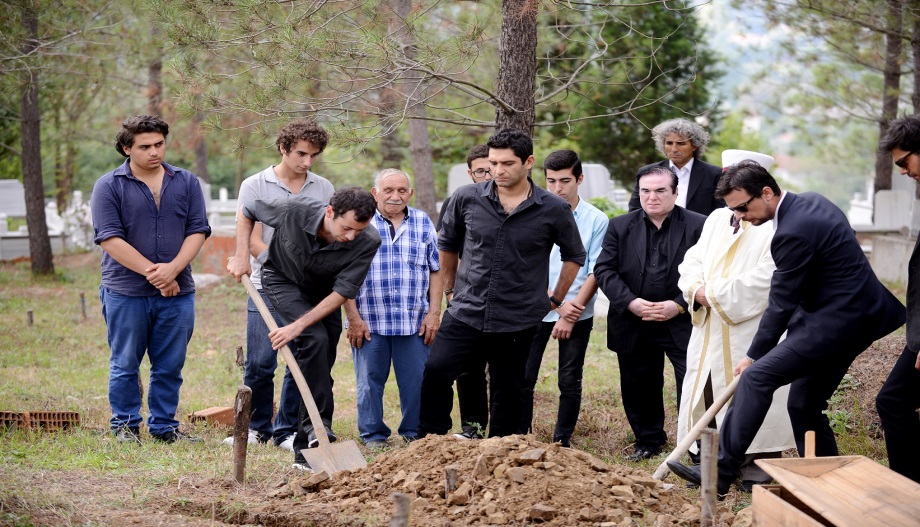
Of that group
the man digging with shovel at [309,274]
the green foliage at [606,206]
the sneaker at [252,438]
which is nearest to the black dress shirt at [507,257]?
the man digging with shovel at [309,274]

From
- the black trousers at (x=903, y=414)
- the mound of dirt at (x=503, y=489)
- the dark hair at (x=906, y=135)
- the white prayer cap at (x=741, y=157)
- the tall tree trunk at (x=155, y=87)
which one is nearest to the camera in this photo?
the mound of dirt at (x=503, y=489)

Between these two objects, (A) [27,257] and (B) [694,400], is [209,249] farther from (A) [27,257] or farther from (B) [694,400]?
(B) [694,400]

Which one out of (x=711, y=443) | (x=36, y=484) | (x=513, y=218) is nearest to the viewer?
(x=711, y=443)

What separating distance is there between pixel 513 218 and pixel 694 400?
56.1 inches

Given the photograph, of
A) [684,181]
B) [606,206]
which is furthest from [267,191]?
[606,206]

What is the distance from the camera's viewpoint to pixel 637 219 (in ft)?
19.0

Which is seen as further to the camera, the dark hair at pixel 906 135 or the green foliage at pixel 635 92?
the green foliage at pixel 635 92

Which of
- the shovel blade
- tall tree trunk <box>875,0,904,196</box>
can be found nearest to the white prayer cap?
the shovel blade

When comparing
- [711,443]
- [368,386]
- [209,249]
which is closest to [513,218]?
[368,386]

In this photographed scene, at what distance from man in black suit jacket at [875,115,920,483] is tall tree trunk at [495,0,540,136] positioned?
2558 millimetres

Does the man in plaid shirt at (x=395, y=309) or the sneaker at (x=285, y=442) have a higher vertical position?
the man in plaid shirt at (x=395, y=309)

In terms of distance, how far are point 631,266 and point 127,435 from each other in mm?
3116

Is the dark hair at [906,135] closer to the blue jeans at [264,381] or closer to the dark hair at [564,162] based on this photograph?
the dark hair at [564,162]

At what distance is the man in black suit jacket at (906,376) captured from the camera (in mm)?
4441
